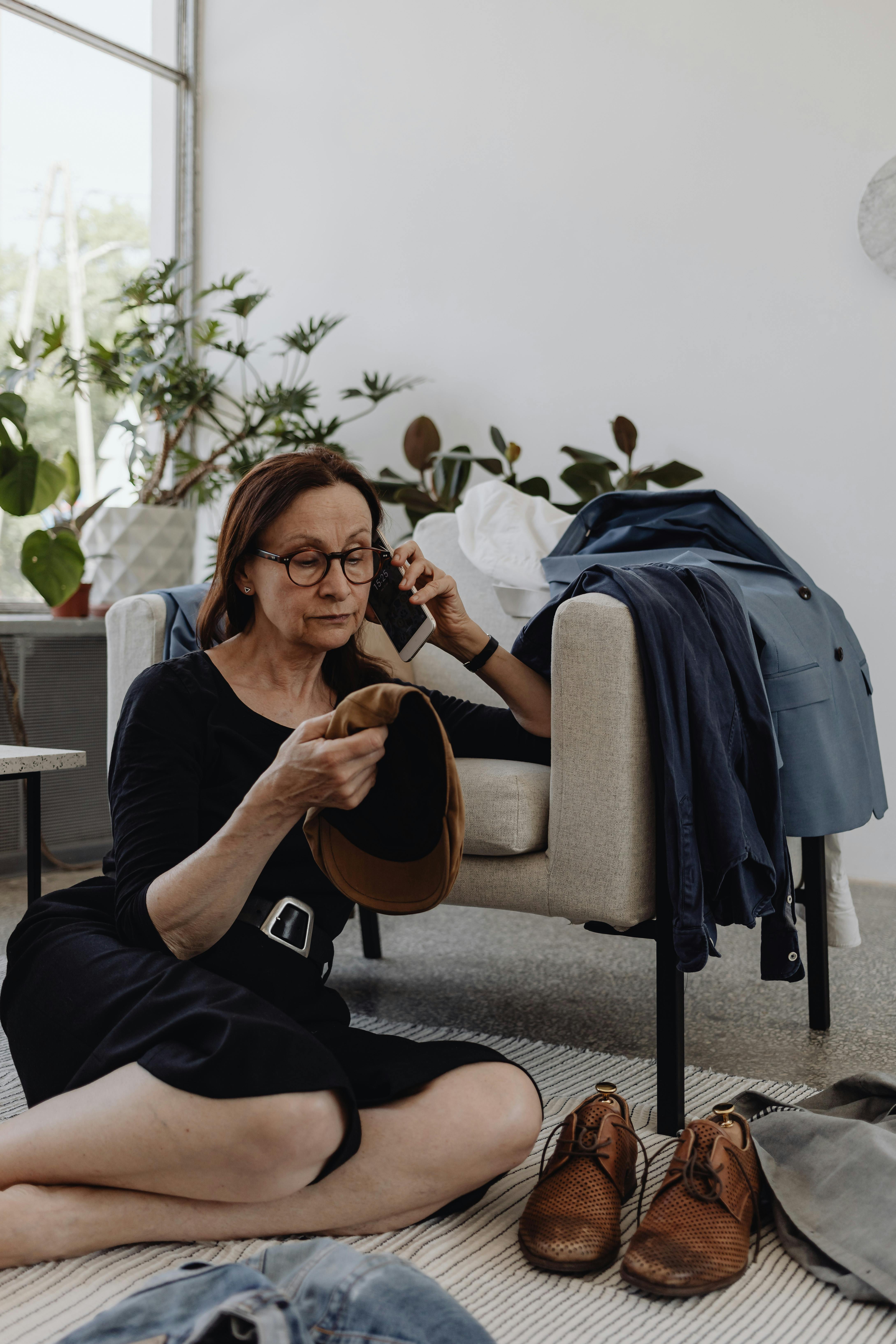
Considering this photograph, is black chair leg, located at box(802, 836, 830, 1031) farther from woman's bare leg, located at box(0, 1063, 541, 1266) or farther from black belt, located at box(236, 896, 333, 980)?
black belt, located at box(236, 896, 333, 980)

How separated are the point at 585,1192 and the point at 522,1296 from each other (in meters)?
0.12

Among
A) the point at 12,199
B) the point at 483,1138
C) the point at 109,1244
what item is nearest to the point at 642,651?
the point at 483,1138

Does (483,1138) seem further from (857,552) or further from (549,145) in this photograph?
(549,145)

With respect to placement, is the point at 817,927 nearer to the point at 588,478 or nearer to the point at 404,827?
the point at 404,827

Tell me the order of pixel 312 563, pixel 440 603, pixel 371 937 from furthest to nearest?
pixel 371 937 → pixel 440 603 → pixel 312 563

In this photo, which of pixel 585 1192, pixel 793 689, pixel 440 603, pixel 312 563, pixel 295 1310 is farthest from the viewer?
pixel 793 689

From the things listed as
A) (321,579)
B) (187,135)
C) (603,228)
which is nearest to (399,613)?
(321,579)

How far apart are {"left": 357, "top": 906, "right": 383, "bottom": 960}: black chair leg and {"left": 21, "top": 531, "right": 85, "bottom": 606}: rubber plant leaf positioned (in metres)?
1.06

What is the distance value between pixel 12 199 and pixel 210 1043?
3.43 metres

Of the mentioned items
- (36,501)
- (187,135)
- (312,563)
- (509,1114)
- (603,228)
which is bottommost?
(509,1114)

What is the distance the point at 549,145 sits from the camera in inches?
133

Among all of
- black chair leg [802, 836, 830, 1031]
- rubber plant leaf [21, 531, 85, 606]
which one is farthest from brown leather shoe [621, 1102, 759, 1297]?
rubber plant leaf [21, 531, 85, 606]

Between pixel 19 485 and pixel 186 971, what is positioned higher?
pixel 19 485

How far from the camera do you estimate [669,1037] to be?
1485mm
